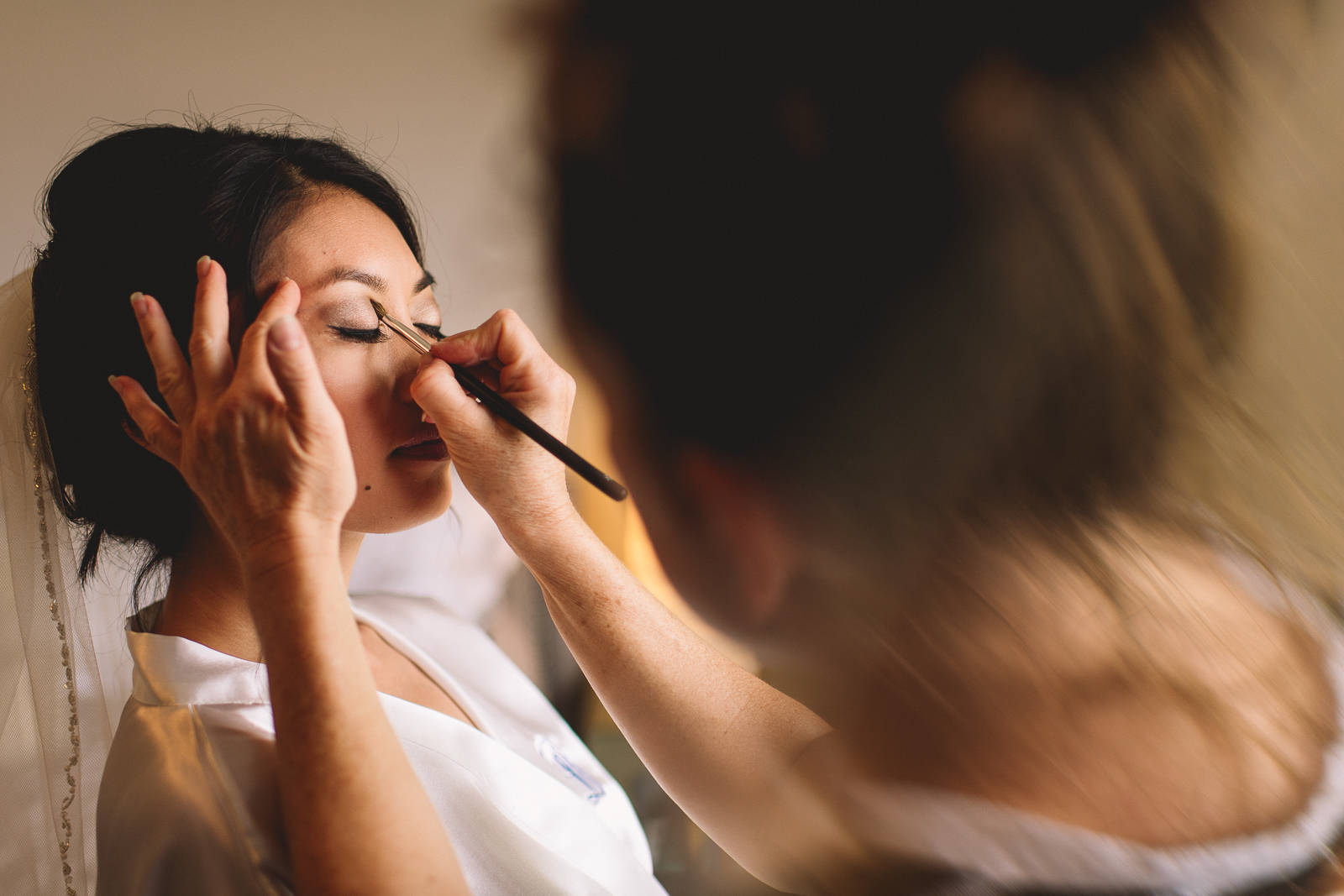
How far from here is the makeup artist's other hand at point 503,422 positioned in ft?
2.16

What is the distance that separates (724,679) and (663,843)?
58cm

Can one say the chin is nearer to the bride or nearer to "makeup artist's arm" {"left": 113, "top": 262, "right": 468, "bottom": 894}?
the bride

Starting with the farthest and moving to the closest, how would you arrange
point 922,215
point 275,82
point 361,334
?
point 275,82, point 361,334, point 922,215

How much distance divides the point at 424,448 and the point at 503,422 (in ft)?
0.42

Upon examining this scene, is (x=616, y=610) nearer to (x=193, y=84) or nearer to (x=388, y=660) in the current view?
(x=388, y=660)

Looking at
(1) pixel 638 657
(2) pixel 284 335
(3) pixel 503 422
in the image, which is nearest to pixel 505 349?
(3) pixel 503 422

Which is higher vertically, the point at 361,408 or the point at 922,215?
the point at 922,215

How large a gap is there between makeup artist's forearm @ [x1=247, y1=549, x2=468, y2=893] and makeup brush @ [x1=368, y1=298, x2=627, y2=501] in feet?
0.58

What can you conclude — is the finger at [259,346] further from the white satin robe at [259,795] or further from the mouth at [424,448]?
the white satin robe at [259,795]

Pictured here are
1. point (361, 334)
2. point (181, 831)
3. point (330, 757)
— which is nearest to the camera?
point (330, 757)

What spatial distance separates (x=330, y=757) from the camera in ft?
1.63

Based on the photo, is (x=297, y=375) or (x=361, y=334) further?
(x=361, y=334)

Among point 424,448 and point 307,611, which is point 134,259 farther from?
point 307,611

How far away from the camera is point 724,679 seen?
753 mm
